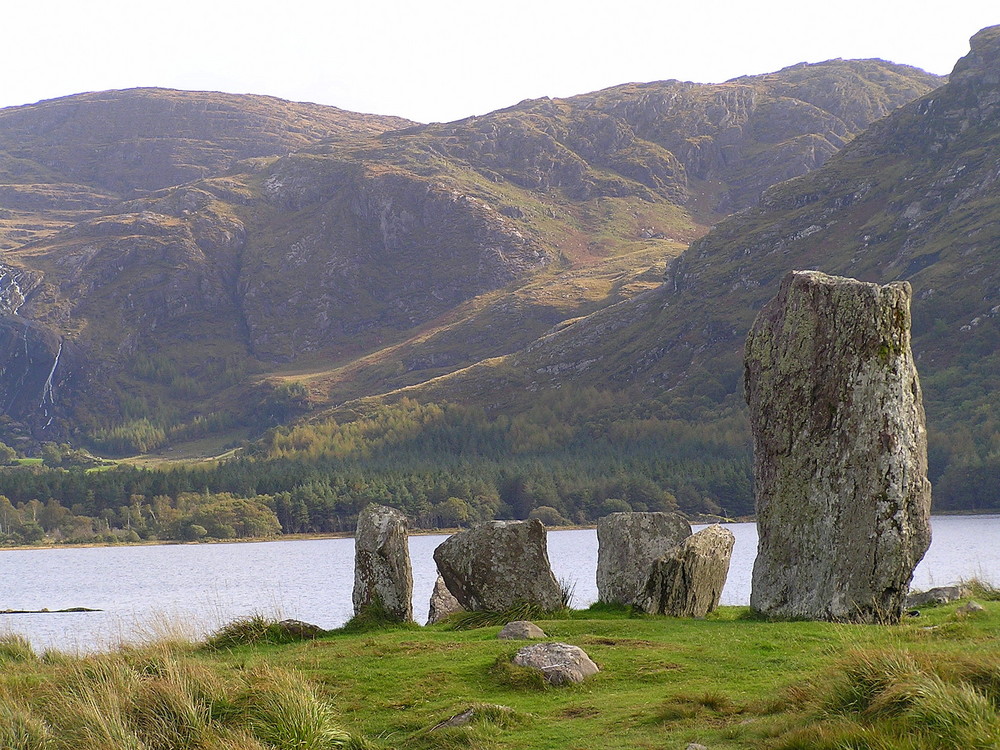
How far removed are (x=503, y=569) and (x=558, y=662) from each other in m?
7.18

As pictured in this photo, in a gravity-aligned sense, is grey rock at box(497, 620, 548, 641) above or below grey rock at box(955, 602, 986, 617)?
below

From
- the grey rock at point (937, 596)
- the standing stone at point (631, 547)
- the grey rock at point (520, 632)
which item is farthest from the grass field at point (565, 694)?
the standing stone at point (631, 547)

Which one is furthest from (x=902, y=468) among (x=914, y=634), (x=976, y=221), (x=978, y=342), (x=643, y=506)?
(x=976, y=221)

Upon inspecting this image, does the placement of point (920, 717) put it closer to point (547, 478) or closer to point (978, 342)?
point (547, 478)

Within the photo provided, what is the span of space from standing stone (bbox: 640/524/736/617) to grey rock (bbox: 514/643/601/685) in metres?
5.42

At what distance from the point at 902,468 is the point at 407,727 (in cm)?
927

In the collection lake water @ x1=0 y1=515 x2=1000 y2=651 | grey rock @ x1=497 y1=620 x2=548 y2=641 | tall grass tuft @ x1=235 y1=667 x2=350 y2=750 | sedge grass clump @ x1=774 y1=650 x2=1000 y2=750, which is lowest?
lake water @ x1=0 y1=515 x2=1000 y2=651

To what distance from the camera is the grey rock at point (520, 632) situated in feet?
61.8

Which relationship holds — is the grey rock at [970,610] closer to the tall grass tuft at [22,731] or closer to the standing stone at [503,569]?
the standing stone at [503,569]

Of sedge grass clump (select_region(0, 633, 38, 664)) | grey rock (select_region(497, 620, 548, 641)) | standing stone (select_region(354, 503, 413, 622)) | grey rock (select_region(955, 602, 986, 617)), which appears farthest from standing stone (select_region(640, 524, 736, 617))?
sedge grass clump (select_region(0, 633, 38, 664))

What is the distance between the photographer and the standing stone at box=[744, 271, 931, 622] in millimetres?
18641

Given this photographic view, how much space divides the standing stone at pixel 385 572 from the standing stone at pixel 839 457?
22.2ft

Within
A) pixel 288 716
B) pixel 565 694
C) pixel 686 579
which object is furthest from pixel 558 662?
pixel 686 579

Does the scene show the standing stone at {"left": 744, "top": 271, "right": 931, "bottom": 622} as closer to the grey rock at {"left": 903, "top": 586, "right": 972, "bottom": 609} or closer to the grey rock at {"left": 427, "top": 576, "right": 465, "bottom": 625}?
the grey rock at {"left": 903, "top": 586, "right": 972, "bottom": 609}
